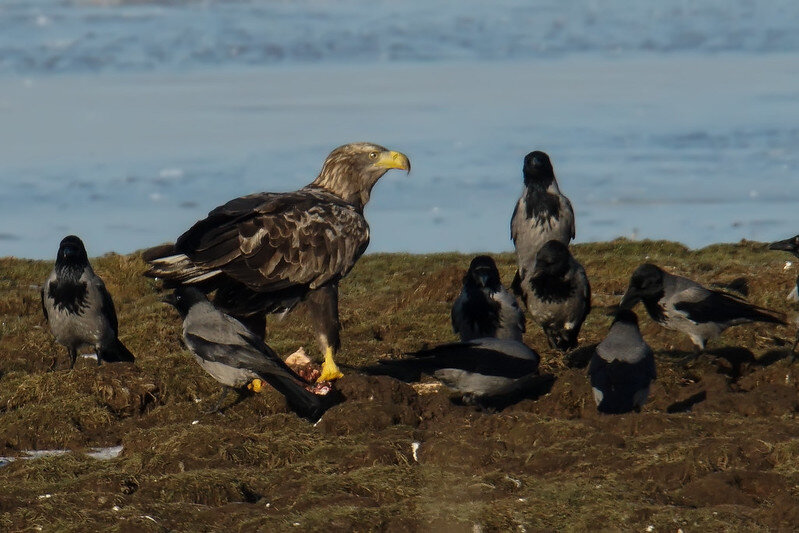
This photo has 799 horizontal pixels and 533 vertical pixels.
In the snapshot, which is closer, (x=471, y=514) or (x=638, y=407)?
(x=471, y=514)

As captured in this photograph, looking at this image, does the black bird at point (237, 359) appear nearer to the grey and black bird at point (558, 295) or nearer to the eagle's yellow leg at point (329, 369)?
the eagle's yellow leg at point (329, 369)

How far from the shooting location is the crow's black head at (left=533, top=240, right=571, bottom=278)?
11.4 metres

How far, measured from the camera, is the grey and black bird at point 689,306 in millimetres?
10586

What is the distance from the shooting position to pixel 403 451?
7633 millimetres

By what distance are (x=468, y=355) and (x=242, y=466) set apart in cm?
230

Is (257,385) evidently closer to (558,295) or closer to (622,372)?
(622,372)

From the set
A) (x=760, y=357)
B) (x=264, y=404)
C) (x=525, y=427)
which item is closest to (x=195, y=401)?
(x=264, y=404)

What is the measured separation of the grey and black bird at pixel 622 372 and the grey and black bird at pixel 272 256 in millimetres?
2223

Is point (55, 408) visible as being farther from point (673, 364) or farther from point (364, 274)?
point (364, 274)

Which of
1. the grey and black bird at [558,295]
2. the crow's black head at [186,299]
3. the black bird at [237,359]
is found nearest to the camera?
the black bird at [237,359]

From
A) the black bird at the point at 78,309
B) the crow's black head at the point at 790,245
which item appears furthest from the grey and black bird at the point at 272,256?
the crow's black head at the point at 790,245

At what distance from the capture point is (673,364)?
10352 mm

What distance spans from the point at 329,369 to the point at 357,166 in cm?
202

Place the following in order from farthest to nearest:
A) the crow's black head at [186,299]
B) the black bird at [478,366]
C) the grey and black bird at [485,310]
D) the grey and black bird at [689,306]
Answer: the grey and black bird at [485,310], the grey and black bird at [689,306], the crow's black head at [186,299], the black bird at [478,366]
